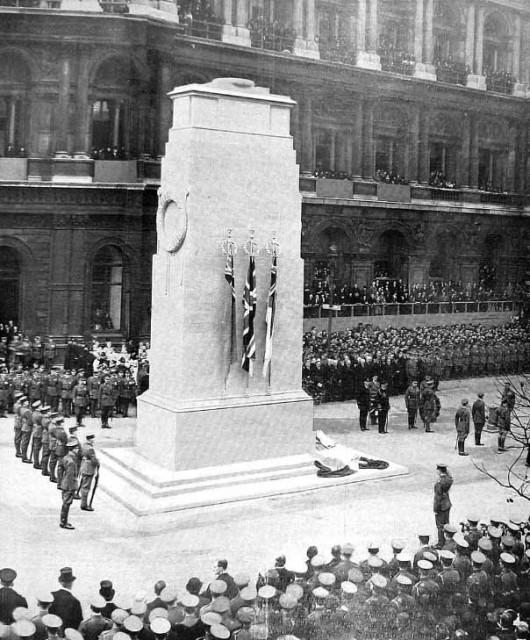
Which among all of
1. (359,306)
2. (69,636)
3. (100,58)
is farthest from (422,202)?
(69,636)

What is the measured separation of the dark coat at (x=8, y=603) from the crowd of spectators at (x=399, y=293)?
23.1 meters

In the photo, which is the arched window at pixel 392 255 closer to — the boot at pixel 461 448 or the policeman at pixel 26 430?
the boot at pixel 461 448

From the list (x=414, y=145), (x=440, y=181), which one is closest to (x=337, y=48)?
(x=414, y=145)

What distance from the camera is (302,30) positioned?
28312mm

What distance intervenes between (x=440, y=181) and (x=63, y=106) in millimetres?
14784

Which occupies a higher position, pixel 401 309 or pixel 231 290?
pixel 231 290

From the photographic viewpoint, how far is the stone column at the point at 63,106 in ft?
88.2

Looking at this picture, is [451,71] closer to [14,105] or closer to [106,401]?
[14,105]

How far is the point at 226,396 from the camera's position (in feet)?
50.5

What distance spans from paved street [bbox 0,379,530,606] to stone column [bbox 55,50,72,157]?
12.5m

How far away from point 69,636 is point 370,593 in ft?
10.7

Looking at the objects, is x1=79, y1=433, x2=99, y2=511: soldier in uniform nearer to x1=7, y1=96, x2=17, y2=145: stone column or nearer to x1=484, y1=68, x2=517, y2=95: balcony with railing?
x1=7, y1=96, x2=17, y2=145: stone column

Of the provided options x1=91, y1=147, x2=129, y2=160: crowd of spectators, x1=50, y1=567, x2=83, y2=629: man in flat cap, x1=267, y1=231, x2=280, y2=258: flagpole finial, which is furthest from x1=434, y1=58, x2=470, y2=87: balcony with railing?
x1=50, y1=567, x2=83, y2=629: man in flat cap

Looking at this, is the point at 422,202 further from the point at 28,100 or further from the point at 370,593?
the point at 370,593
